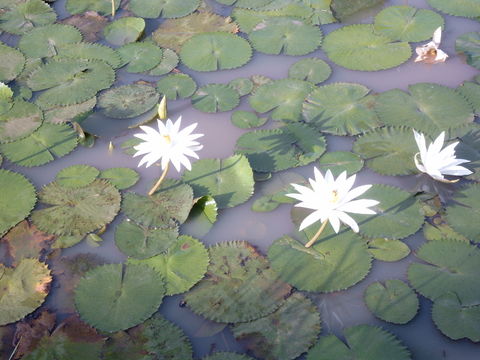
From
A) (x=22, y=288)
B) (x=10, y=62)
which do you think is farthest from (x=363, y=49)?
(x=22, y=288)

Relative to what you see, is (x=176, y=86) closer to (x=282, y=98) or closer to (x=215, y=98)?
(x=215, y=98)

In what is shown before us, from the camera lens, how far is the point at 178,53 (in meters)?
4.77

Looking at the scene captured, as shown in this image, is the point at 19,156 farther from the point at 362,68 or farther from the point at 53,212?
the point at 362,68

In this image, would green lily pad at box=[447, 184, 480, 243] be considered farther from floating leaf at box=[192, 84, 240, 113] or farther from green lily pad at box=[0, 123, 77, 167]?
green lily pad at box=[0, 123, 77, 167]

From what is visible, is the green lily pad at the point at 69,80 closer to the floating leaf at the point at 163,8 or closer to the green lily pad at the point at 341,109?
the floating leaf at the point at 163,8

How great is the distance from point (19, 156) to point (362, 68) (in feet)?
8.74

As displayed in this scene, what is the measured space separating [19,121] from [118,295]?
1758mm

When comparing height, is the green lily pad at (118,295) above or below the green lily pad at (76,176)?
below

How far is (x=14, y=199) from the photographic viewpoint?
3705 mm

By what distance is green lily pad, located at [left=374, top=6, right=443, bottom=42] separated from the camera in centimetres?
483

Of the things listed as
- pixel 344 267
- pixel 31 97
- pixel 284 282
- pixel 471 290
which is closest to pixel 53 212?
pixel 31 97

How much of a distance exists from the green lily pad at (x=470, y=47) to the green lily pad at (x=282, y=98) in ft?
4.44

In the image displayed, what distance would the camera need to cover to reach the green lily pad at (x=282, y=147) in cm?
387

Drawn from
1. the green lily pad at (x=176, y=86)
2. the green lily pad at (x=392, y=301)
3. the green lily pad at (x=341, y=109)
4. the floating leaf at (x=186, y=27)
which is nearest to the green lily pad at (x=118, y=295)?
the green lily pad at (x=392, y=301)
